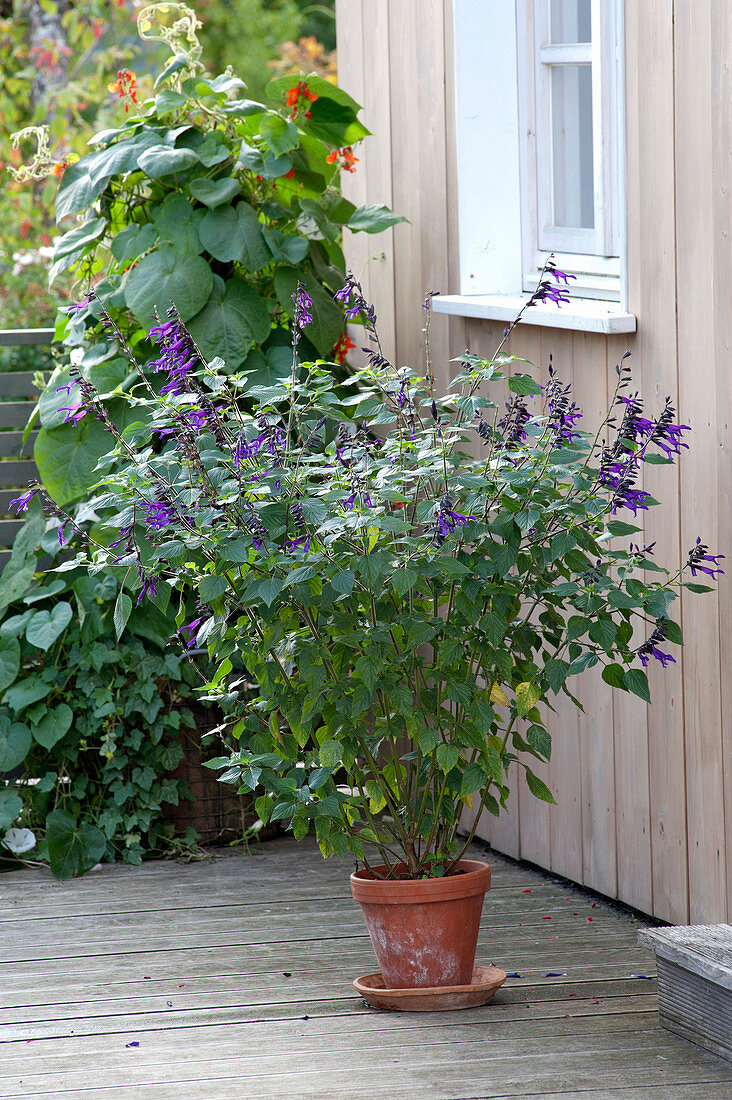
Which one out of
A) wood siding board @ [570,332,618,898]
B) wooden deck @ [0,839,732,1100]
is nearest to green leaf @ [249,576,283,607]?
wooden deck @ [0,839,732,1100]

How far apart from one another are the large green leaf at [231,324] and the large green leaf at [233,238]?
0.08 meters

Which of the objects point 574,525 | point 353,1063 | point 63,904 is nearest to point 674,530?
point 574,525

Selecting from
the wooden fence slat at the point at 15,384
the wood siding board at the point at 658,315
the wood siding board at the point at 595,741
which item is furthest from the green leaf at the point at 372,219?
the wooden fence slat at the point at 15,384

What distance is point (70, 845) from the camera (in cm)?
346

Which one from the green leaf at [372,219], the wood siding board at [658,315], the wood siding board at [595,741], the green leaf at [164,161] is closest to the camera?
the wood siding board at [658,315]

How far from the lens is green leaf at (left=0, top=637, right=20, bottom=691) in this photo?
11.5ft

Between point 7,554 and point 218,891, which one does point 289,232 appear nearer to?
point 7,554

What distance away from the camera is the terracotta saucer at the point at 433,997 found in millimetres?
2404

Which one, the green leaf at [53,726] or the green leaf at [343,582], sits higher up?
the green leaf at [343,582]

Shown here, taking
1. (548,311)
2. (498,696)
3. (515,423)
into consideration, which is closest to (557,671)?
(498,696)

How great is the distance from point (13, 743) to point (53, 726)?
0.38 ft

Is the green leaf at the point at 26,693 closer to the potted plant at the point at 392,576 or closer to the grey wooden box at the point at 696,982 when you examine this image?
the potted plant at the point at 392,576

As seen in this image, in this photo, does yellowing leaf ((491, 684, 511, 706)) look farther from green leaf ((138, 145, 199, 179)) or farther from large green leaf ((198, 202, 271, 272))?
green leaf ((138, 145, 199, 179))

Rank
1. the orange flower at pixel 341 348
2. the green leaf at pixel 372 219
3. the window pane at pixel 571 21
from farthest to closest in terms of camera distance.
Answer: the orange flower at pixel 341 348, the green leaf at pixel 372 219, the window pane at pixel 571 21
